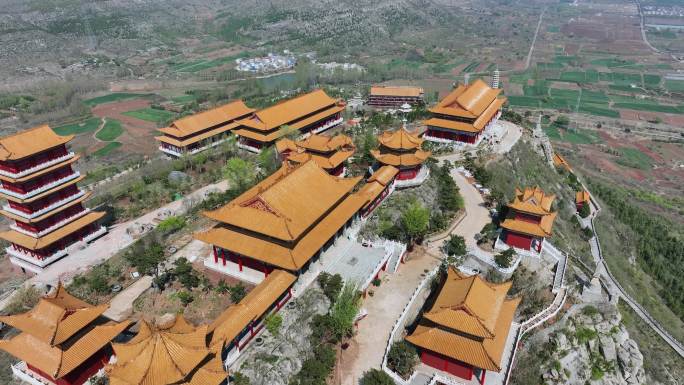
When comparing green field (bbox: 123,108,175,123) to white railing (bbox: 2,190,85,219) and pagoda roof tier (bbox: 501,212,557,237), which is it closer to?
white railing (bbox: 2,190,85,219)

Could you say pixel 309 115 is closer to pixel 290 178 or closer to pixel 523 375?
pixel 290 178

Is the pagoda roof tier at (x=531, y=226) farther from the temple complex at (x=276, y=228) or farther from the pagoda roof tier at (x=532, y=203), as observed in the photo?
the temple complex at (x=276, y=228)

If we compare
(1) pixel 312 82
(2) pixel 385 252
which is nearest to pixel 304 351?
(2) pixel 385 252

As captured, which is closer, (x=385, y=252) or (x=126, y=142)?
(x=385, y=252)

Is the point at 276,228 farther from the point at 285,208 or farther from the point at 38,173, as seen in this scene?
the point at 38,173

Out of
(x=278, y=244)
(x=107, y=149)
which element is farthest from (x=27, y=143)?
(x=107, y=149)

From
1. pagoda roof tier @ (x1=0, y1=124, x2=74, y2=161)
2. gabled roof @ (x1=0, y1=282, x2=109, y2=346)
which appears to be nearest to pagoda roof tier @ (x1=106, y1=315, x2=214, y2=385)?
gabled roof @ (x1=0, y1=282, x2=109, y2=346)

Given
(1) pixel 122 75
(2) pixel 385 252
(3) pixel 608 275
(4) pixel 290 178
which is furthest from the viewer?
(1) pixel 122 75

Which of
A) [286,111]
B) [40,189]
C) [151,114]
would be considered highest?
[40,189]
